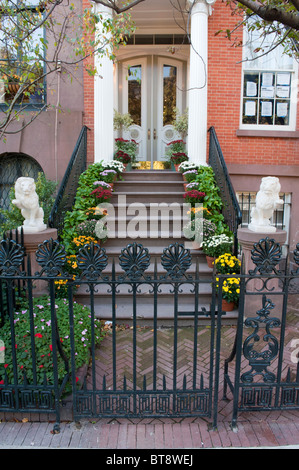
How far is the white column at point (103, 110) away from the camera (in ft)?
23.4

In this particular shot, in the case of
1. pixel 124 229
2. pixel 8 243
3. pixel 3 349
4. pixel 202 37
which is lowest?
pixel 3 349

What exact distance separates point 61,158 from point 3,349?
571cm

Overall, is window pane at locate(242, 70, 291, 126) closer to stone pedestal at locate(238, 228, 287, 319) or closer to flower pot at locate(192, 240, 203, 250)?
flower pot at locate(192, 240, 203, 250)

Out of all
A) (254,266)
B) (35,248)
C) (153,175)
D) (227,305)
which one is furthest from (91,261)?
(153,175)

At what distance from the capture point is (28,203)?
4449 millimetres

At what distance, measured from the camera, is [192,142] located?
292 inches

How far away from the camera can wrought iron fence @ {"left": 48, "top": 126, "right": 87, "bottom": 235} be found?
17.6ft

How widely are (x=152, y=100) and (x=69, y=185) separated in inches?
164

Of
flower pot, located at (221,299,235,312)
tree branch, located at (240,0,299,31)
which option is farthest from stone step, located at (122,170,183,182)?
tree branch, located at (240,0,299,31)

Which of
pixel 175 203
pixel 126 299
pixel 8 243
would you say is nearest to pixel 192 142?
pixel 175 203

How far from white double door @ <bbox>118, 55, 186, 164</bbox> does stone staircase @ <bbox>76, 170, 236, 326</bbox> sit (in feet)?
7.07

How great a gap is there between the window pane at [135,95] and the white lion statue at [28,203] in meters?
5.65

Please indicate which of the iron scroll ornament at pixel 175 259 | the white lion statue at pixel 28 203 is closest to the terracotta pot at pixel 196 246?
the white lion statue at pixel 28 203
